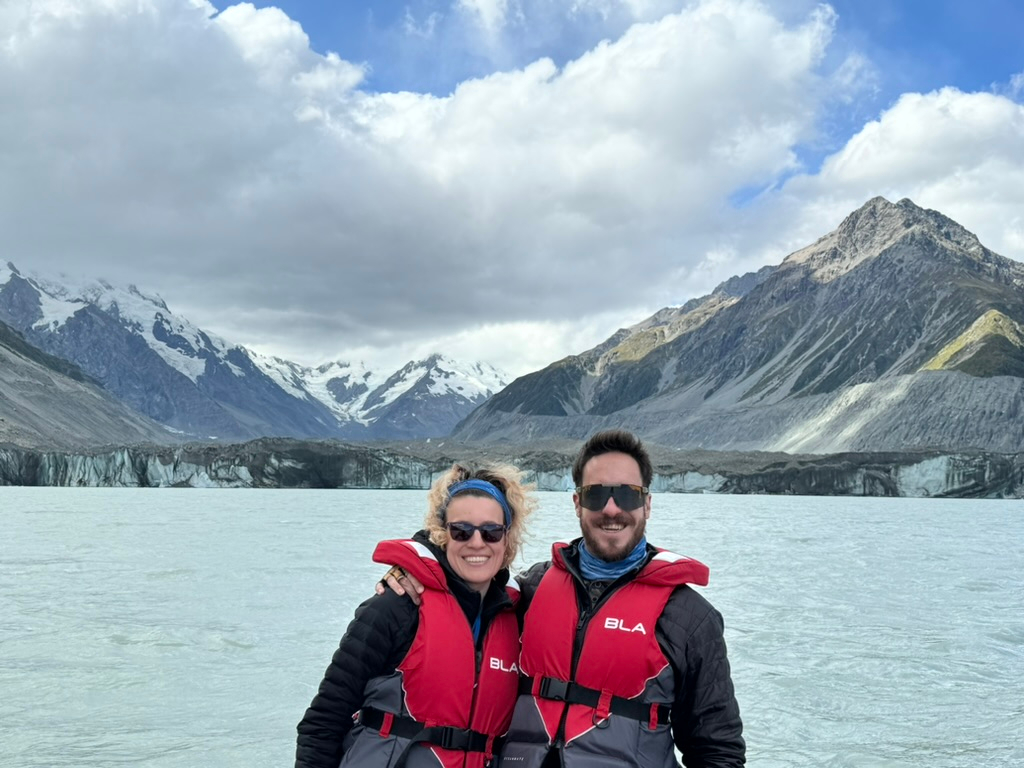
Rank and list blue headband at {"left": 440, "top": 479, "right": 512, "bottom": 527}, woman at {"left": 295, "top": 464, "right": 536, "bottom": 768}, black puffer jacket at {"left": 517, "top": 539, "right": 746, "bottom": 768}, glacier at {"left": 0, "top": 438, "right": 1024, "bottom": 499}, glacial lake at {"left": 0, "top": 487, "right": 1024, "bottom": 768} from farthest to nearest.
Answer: glacier at {"left": 0, "top": 438, "right": 1024, "bottom": 499} → glacial lake at {"left": 0, "top": 487, "right": 1024, "bottom": 768} → blue headband at {"left": 440, "top": 479, "right": 512, "bottom": 527} → woman at {"left": 295, "top": 464, "right": 536, "bottom": 768} → black puffer jacket at {"left": 517, "top": 539, "right": 746, "bottom": 768}

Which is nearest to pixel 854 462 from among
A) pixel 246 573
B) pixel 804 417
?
pixel 804 417

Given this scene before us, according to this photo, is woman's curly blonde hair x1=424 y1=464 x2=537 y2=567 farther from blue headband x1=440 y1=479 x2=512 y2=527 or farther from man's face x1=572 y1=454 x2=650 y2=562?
man's face x1=572 y1=454 x2=650 y2=562

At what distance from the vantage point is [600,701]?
502 cm

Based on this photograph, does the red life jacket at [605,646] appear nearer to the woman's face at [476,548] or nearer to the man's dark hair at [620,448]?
the woman's face at [476,548]

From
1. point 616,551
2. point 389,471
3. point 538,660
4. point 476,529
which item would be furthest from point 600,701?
point 389,471

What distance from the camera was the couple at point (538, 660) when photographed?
195 inches

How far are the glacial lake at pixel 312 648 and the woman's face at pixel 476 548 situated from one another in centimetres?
639

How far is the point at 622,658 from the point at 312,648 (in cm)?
1249

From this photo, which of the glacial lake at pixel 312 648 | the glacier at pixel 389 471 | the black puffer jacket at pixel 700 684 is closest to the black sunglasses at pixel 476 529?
the black puffer jacket at pixel 700 684

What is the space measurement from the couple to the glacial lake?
5958mm

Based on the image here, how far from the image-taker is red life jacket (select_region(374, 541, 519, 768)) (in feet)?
16.5

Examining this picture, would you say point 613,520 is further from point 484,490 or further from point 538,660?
Answer: point 538,660

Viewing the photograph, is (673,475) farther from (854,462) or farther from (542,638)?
(542,638)

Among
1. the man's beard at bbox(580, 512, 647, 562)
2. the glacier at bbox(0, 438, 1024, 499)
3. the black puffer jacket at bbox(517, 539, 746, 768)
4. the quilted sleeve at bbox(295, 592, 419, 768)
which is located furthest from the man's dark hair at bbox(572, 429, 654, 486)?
the glacier at bbox(0, 438, 1024, 499)
